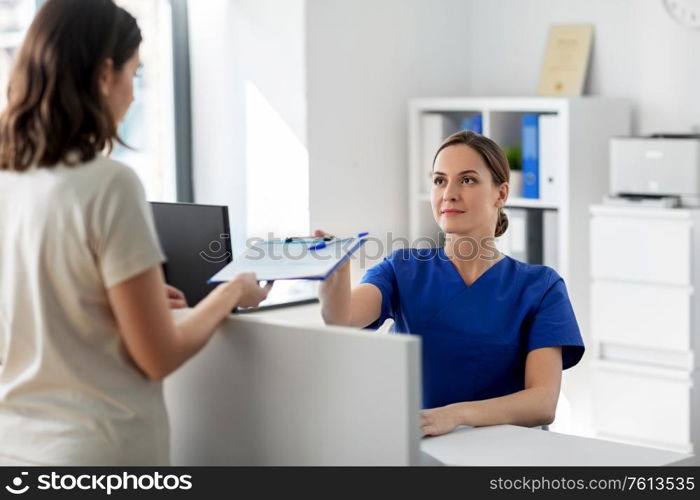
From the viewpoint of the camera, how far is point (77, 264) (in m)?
1.35

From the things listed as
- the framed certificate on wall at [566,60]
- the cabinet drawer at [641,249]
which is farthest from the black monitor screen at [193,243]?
the framed certificate on wall at [566,60]

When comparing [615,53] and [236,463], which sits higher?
[615,53]

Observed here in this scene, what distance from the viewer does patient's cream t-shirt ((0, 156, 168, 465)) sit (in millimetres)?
1334

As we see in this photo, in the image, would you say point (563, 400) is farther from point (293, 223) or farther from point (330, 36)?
point (330, 36)

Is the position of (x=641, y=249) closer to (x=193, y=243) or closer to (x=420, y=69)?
(x=420, y=69)

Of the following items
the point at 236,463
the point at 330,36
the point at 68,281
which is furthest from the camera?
the point at 330,36

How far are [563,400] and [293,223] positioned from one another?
136cm

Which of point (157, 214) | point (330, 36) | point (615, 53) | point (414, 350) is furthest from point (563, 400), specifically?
point (414, 350)

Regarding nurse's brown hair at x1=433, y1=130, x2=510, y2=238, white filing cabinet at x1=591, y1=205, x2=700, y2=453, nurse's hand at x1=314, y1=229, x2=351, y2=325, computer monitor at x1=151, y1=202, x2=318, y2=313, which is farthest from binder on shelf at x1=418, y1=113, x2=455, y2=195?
computer monitor at x1=151, y1=202, x2=318, y2=313

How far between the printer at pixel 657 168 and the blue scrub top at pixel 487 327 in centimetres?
150

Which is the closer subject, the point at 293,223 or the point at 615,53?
the point at 293,223

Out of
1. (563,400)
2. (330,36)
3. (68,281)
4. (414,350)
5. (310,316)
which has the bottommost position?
(563,400)

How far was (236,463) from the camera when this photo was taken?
166 centimetres

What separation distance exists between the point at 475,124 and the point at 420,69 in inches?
14.0
